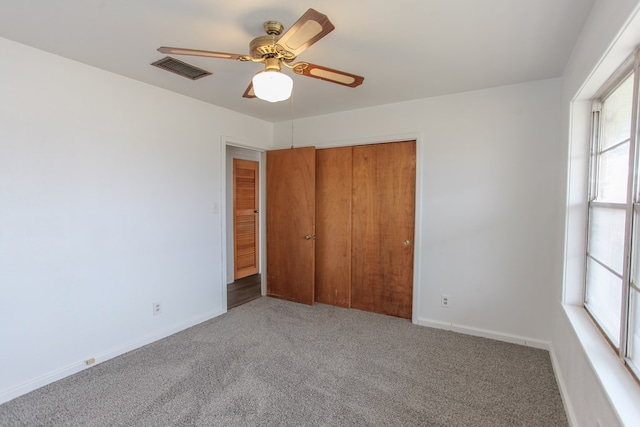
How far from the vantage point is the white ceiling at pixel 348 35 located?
1661 mm

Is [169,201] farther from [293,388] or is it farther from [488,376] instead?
[488,376]

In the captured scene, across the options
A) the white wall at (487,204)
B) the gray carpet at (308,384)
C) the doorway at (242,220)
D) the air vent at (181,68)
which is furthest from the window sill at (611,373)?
the doorway at (242,220)

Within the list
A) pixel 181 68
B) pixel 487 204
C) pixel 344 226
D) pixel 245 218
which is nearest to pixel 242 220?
pixel 245 218

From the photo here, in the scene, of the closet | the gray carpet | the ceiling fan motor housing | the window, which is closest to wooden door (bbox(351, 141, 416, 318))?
the closet

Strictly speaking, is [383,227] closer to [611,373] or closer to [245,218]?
[611,373]

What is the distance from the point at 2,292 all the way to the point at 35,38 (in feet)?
5.49

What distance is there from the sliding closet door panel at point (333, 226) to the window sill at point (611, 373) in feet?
7.54

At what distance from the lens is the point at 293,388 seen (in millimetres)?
2178

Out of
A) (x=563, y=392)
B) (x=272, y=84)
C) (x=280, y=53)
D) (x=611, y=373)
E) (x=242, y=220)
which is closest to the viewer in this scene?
(x=611, y=373)

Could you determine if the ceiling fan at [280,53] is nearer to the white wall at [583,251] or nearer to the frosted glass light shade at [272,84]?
the frosted glass light shade at [272,84]

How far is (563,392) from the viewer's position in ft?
6.70

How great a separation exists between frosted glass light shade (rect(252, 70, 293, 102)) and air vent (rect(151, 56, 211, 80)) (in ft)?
3.57

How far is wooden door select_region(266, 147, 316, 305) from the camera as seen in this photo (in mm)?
3861

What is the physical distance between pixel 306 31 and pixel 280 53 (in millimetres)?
377
